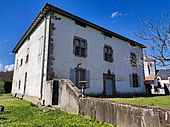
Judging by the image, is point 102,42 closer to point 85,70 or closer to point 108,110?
point 85,70

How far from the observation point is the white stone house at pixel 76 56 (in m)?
9.09

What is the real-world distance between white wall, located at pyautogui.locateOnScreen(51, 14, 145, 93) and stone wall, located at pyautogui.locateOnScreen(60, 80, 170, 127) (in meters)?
3.46

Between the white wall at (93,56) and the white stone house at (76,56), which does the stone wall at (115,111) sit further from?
the white wall at (93,56)

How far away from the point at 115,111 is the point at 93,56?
8.04 meters

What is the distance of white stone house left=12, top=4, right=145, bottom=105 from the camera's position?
9086 millimetres

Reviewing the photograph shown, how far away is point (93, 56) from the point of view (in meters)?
11.6

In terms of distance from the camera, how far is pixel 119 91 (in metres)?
13.2

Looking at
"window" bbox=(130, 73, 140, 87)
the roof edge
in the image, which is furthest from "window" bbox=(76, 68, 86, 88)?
"window" bbox=(130, 73, 140, 87)

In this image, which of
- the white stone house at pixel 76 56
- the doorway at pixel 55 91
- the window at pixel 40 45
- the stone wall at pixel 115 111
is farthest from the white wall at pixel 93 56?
the stone wall at pixel 115 111

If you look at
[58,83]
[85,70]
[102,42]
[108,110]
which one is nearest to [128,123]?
[108,110]

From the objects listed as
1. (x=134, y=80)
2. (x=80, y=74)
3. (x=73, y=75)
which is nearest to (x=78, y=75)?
(x=80, y=74)

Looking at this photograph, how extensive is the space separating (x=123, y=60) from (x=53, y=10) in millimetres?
8667

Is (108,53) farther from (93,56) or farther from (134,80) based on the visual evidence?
(134,80)

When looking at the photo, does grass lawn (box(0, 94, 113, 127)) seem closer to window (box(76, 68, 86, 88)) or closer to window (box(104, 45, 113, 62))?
window (box(76, 68, 86, 88))
